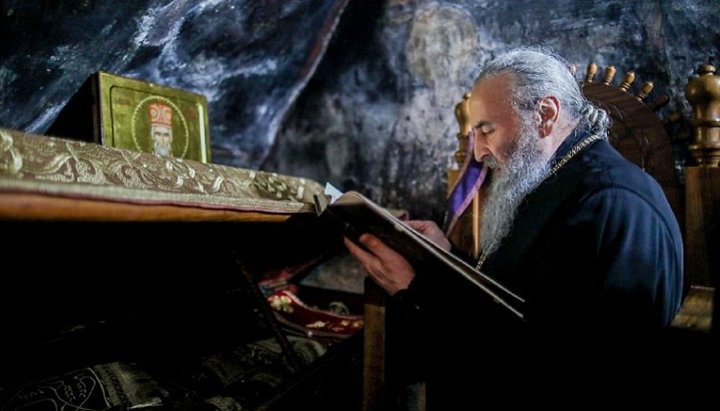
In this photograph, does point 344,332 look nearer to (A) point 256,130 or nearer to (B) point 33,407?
(B) point 33,407

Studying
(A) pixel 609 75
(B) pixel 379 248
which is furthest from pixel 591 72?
(B) pixel 379 248

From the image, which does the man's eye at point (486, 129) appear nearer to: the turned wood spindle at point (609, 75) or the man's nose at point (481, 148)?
the man's nose at point (481, 148)

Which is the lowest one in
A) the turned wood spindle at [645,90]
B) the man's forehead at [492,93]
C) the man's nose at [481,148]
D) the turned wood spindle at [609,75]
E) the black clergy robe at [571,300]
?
the black clergy robe at [571,300]

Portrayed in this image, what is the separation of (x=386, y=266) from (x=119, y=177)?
0.78 metres

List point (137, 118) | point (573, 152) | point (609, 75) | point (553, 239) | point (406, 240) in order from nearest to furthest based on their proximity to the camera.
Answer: point (406, 240), point (553, 239), point (573, 152), point (137, 118), point (609, 75)

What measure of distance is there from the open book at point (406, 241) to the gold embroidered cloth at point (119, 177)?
38cm

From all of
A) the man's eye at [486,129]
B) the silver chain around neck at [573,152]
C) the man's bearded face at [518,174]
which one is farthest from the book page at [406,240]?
the man's eye at [486,129]

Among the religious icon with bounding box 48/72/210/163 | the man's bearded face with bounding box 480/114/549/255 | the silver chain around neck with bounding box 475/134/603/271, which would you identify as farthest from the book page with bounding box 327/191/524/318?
the religious icon with bounding box 48/72/210/163

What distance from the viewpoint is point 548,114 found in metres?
1.61

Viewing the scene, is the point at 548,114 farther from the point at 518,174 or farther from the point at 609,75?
the point at 609,75

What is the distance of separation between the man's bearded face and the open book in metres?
0.70

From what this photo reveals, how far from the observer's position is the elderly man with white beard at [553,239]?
1.12 metres

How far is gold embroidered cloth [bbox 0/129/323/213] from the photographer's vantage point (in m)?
0.80

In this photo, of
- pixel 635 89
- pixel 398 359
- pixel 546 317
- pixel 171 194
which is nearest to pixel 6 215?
pixel 171 194
